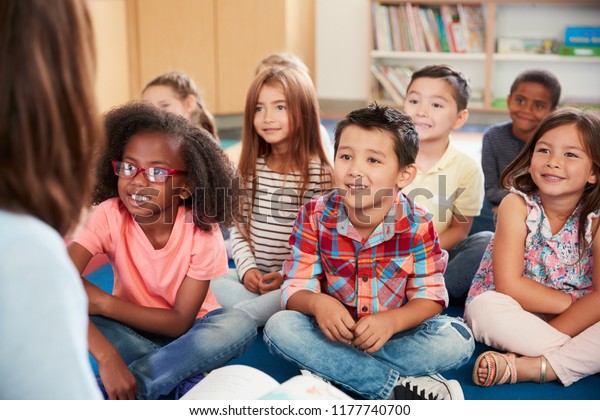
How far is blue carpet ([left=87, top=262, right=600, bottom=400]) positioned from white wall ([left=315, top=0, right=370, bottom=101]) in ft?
9.63

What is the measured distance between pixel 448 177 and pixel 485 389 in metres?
0.63

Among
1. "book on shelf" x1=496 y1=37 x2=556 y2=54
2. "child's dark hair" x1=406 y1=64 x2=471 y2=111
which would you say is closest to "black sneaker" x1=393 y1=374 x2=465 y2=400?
"child's dark hair" x1=406 y1=64 x2=471 y2=111

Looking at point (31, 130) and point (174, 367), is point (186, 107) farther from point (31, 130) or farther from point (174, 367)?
point (31, 130)

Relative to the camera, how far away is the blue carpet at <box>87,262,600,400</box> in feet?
4.10

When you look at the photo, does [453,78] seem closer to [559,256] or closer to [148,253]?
[559,256]

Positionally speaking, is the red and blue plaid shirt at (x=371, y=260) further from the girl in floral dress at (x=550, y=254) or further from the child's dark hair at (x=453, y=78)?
the child's dark hair at (x=453, y=78)

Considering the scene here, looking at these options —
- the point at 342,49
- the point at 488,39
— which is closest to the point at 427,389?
the point at 488,39

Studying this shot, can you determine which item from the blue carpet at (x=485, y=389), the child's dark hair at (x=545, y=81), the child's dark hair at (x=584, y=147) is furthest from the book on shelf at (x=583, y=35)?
the blue carpet at (x=485, y=389)

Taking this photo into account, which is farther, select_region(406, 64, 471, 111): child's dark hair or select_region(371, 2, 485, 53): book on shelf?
select_region(371, 2, 485, 53): book on shelf

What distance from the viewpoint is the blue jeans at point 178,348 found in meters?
1.19

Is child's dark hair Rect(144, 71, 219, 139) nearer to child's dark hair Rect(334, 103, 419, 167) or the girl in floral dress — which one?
child's dark hair Rect(334, 103, 419, 167)

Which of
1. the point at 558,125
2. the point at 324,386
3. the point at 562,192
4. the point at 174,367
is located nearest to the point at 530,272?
the point at 562,192

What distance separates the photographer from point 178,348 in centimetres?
121

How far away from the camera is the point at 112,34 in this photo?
137 inches
